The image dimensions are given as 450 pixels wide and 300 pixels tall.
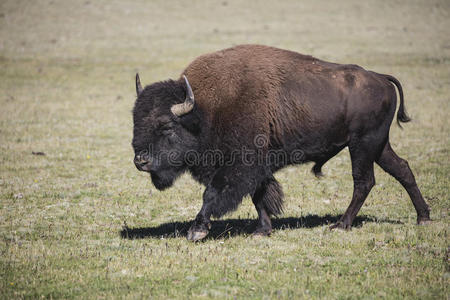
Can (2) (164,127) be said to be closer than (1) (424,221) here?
Yes

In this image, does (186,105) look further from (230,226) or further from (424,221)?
(424,221)

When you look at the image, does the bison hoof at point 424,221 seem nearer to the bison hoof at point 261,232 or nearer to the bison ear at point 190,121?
the bison hoof at point 261,232

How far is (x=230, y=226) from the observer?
8.91 metres

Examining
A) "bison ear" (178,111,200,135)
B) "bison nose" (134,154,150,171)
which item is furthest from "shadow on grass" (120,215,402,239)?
"bison ear" (178,111,200,135)

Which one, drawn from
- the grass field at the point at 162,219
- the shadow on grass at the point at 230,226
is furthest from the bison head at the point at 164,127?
the grass field at the point at 162,219

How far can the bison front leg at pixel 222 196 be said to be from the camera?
7781 millimetres

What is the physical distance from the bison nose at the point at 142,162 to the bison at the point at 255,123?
0.6 inches

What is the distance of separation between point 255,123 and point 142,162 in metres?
1.85

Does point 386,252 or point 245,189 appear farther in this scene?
point 245,189

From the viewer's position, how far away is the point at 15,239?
7.91m

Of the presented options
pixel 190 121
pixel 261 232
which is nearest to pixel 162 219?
pixel 261 232

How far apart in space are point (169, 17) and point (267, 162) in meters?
42.1

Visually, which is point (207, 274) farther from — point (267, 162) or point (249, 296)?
point (267, 162)

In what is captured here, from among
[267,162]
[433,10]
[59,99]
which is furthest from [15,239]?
[433,10]
